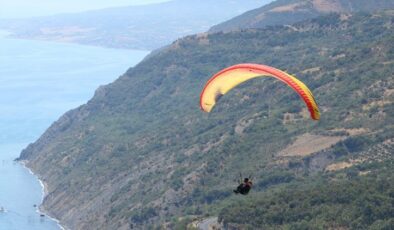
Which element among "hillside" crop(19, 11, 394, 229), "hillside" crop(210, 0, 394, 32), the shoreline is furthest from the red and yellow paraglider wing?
"hillside" crop(210, 0, 394, 32)

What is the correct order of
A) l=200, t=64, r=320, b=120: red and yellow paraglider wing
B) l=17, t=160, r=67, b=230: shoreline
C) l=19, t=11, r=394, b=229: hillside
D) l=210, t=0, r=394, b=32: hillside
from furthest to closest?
l=210, t=0, r=394, b=32: hillside, l=17, t=160, r=67, b=230: shoreline, l=19, t=11, r=394, b=229: hillside, l=200, t=64, r=320, b=120: red and yellow paraglider wing

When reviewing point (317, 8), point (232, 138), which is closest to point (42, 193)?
point (232, 138)

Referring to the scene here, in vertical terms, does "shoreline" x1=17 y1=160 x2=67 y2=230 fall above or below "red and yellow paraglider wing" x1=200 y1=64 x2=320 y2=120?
below

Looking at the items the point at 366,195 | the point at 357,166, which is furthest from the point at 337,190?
the point at 357,166

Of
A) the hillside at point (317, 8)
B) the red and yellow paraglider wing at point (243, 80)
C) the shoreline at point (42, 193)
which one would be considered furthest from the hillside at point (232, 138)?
the hillside at point (317, 8)

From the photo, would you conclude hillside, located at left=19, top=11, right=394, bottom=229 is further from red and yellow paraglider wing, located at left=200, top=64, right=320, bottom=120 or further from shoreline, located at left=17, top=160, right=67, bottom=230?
red and yellow paraglider wing, located at left=200, top=64, right=320, bottom=120

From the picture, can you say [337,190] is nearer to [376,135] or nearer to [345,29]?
[376,135]

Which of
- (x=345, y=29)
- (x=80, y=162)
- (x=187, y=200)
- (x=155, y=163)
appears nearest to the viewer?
(x=187, y=200)

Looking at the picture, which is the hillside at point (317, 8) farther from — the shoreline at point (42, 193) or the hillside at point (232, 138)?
the shoreline at point (42, 193)
